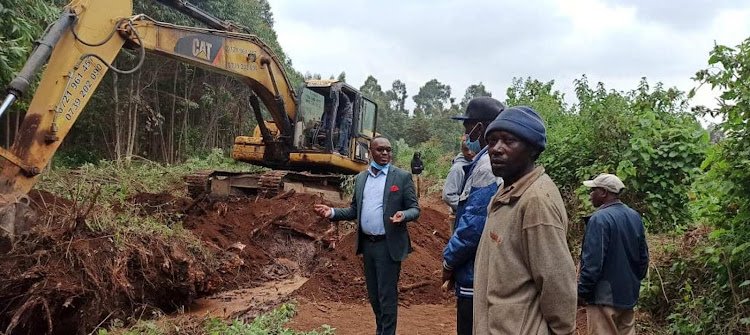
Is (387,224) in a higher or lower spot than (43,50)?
lower

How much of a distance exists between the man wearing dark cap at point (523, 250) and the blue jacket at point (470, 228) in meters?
0.63

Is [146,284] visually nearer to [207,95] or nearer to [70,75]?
[70,75]

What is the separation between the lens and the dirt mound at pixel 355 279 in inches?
269

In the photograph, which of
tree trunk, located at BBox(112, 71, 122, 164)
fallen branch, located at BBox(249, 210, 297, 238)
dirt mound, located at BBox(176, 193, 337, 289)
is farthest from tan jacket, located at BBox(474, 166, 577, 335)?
tree trunk, located at BBox(112, 71, 122, 164)

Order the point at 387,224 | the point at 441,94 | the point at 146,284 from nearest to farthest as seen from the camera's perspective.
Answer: the point at 387,224
the point at 146,284
the point at 441,94

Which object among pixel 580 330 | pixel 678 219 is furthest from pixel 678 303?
pixel 678 219

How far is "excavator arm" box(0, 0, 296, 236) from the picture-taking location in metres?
5.37

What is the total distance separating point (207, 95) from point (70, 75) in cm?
1703

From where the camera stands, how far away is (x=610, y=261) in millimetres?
3777

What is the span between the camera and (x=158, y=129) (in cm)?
2305

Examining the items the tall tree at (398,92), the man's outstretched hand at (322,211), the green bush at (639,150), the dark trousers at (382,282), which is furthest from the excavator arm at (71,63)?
the tall tree at (398,92)

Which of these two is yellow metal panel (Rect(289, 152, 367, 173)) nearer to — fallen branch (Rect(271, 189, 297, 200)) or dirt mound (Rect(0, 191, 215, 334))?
fallen branch (Rect(271, 189, 297, 200))

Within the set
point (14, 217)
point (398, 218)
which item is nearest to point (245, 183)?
point (14, 217)

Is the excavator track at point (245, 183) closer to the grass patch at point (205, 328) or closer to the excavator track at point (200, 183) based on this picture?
the excavator track at point (200, 183)
